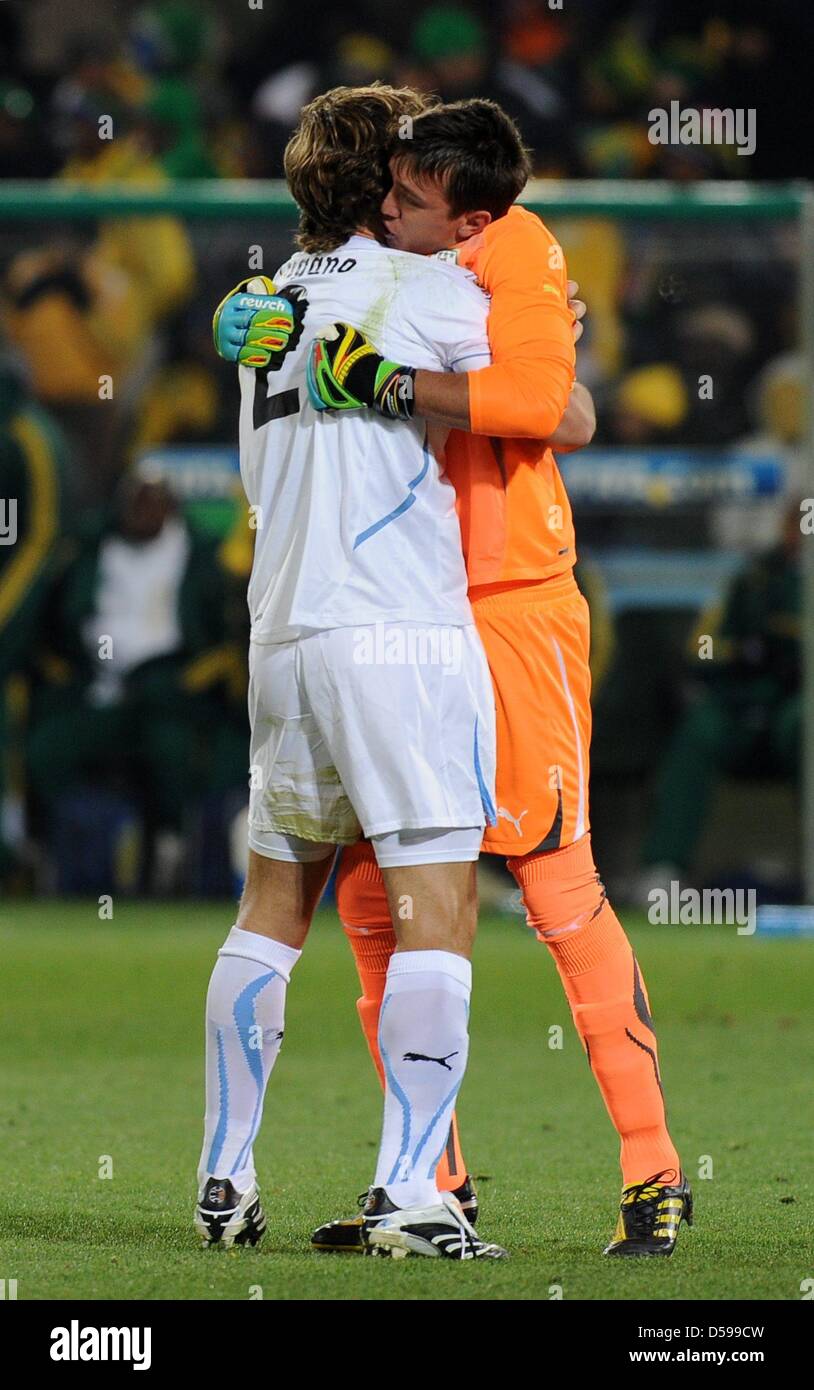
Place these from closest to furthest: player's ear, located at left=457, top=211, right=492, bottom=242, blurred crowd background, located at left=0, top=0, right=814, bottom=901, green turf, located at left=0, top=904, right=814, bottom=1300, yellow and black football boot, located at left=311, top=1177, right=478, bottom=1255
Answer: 1. green turf, located at left=0, top=904, right=814, bottom=1300
2. yellow and black football boot, located at left=311, top=1177, right=478, bottom=1255
3. player's ear, located at left=457, top=211, right=492, bottom=242
4. blurred crowd background, located at left=0, top=0, right=814, bottom=901

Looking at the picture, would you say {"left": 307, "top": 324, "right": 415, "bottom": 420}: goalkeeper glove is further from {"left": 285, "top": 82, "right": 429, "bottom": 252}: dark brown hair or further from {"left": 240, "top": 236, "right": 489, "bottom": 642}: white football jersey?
{"left": 285, "top": 82, "right": 429, "bottom": 252}: dark brown hair

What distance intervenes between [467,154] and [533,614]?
762mm

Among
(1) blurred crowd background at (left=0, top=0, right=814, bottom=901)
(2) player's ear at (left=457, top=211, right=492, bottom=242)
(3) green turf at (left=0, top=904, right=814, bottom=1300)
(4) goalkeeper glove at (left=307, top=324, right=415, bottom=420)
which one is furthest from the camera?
(1) blurred crowd background at (left=0, top=0, right=814, bottom=901)

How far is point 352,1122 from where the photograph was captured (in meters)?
5.04

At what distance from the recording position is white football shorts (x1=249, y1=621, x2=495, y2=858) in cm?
336

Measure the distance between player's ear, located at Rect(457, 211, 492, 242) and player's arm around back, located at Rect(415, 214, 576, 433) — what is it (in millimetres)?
36

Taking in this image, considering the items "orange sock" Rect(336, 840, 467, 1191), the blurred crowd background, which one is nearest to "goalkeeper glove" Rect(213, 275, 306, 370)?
"orange sock" Rect(336, 840, 467, 1191)

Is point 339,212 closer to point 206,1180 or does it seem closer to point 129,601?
point 206,1180

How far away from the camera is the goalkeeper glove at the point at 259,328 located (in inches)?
137

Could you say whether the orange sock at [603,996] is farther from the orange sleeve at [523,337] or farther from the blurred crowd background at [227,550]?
the blurred crowd background at [227,550]

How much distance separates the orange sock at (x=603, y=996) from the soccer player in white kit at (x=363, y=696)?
16 centimetres

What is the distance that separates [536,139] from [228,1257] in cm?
1033

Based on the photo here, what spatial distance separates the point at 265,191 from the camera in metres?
9.86

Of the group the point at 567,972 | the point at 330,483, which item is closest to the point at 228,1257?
the point at 567,972
